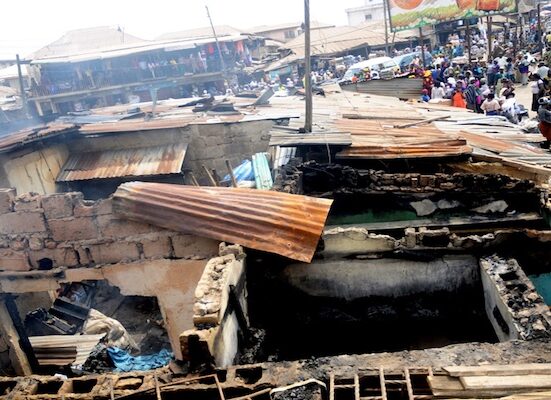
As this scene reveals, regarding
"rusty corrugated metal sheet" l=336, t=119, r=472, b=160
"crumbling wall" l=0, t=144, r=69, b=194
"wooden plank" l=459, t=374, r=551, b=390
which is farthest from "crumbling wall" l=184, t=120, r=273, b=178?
"wooden plank" l=459, t=374, r=551, b=390

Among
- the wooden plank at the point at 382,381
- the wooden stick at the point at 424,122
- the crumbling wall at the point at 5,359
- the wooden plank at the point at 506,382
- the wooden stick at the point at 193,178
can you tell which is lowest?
the crumbling wall at the point at 5,359

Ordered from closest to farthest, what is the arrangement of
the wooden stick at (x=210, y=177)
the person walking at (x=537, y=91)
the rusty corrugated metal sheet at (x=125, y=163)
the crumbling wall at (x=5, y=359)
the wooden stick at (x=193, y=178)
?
the crumbling wall at (x=5, y=359) → the wooden stick at (x=210, y=177) → the rusty corrugated metal sheet at (x=125, y=163) → the wooden stick at (x=193, y=178) → the person walking at (x=537, y=91)

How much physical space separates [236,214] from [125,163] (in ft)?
25.9

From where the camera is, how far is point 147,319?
1126 cm

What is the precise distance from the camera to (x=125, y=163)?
13.0 meters

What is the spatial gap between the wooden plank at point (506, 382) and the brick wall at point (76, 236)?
395cm

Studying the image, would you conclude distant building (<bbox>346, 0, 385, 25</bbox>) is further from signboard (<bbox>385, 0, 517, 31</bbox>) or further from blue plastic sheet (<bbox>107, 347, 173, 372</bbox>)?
blue plastic sheet (<bbox>107, 347, 173, 372</bbox>)

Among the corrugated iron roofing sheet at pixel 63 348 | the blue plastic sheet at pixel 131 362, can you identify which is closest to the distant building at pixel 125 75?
the corrugated iron roofing sheet at pixel 63 348

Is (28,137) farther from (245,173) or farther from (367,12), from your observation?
(367,12)

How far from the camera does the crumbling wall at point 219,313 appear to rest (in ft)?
13.4

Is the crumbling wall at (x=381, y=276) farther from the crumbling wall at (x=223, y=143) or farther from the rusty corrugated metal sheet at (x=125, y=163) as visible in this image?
the crumbling wall at (x=223, y=143)

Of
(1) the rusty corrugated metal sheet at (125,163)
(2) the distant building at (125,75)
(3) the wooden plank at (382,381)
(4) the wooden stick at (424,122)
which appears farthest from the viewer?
(2) the distant building at (125,75)

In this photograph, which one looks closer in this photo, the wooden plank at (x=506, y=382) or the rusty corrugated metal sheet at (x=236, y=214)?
the wooden plank at (x=506, y=382)

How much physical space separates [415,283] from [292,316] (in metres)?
1.65
